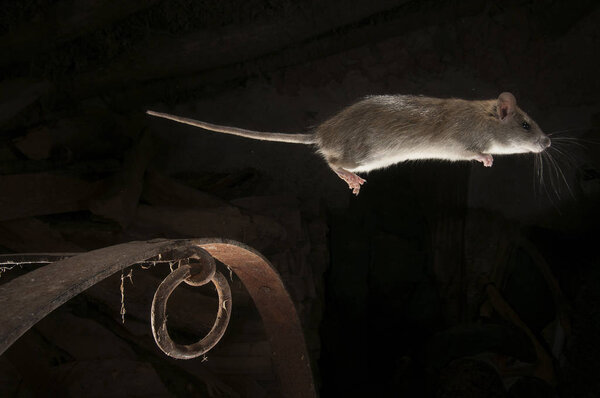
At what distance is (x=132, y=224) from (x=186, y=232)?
28cm

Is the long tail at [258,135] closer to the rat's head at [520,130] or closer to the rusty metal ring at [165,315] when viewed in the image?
the rusty metal ring at [165,315]

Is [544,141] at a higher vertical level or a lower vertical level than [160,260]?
higher

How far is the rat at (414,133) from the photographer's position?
164 centimetres

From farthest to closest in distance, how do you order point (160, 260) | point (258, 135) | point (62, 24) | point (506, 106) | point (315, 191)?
point (315, 191) → point (62, 24) → point (258, 135) → point (506, 106) → point (160, 260)

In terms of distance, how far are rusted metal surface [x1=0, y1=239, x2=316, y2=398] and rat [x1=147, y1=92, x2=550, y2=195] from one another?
51cm

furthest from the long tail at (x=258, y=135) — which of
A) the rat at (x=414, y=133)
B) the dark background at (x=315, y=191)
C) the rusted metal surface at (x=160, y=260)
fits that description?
the dark background at (x=315, y=191)

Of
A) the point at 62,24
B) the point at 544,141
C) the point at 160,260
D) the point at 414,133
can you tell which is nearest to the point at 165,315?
the point at 160,260

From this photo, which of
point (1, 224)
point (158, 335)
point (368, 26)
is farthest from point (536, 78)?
point (1, 224)

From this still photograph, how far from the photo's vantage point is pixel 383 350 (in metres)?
3.14

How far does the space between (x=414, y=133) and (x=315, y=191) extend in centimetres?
156

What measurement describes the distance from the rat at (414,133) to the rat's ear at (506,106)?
25 millimetres

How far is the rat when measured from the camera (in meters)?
1.64

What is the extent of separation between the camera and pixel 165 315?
1.03 m

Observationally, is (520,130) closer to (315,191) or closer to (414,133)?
(414,133)
